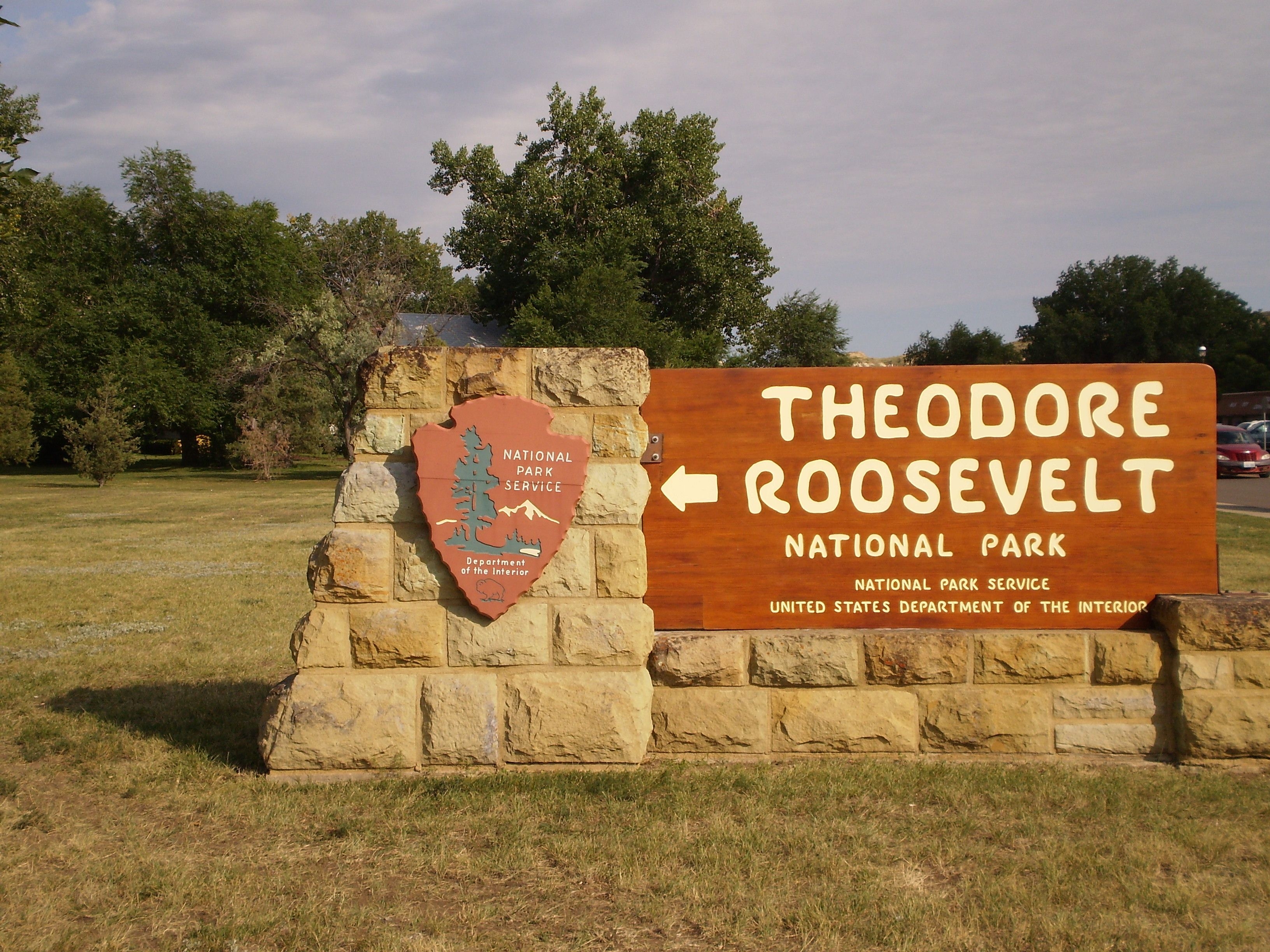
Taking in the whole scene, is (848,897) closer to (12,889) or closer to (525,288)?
(12,889)

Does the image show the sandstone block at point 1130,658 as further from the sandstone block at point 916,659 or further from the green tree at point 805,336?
the green tree at point 805,336

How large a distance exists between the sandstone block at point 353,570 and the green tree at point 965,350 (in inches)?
2518

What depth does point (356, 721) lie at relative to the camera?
173 inches

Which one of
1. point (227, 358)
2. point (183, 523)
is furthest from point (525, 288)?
point (183, 523)

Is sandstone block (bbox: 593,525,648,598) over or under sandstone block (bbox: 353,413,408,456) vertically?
under

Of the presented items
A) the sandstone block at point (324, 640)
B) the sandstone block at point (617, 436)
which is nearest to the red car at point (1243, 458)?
the sandstone block at point (617, 436)

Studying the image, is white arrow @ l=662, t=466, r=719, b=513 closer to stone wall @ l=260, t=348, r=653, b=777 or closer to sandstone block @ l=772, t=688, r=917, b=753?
stone wall @ l=260, t=348, r=653, b=777

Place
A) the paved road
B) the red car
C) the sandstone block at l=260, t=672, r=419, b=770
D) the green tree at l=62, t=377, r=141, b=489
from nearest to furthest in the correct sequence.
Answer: the sandstone block at l=260, t=672, r=419, b=770 < the paved road < the red car < the green tree at l=62, t=377, r=141, b=489

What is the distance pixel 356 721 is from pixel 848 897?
228 centimetres

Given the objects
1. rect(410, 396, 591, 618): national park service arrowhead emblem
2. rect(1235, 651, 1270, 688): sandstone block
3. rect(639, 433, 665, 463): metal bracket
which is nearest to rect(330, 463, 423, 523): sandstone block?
rect(410, 396, 591, 618): national park service arrowhead emblem

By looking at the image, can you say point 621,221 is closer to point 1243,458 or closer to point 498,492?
point 1243,458

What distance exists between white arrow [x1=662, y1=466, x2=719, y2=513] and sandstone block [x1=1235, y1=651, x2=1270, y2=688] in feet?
8.13

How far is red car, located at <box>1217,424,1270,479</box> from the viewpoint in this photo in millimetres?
27438

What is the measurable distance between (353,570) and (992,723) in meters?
3.01
